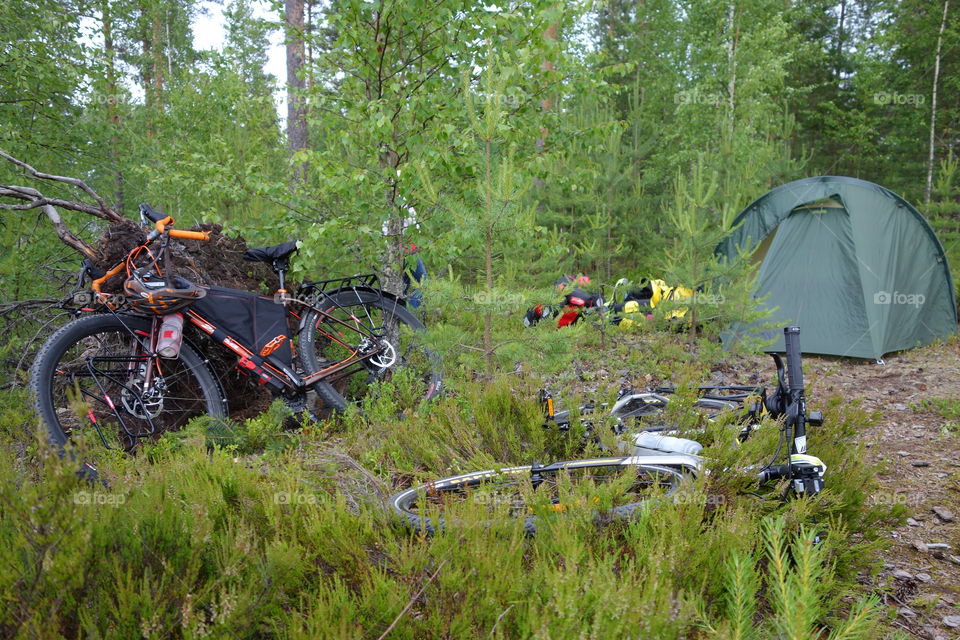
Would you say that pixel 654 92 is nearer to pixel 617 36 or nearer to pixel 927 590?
pixel 617 36

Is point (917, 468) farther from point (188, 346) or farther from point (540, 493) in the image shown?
point (188, 346)

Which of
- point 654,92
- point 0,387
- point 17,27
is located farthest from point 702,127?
point 0,387

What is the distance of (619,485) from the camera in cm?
253

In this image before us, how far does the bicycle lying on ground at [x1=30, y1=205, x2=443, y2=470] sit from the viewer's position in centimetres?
387

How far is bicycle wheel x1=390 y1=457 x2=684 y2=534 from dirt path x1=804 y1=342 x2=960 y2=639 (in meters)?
1.13

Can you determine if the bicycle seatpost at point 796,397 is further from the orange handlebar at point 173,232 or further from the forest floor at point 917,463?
the orange handlebar at point 173,232

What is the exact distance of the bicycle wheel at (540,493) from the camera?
2361 millimetres

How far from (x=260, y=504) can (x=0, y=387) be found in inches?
137

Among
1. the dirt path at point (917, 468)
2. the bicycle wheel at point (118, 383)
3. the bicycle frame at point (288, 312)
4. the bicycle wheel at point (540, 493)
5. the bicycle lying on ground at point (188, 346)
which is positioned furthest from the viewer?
the bicycle frame at point (288, 312)

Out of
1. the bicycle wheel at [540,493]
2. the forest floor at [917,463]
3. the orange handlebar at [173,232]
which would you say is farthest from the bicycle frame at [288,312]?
the forest floor at [917,463]

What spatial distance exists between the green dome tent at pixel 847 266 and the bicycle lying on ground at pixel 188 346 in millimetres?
5477

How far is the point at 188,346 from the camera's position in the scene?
4129mm

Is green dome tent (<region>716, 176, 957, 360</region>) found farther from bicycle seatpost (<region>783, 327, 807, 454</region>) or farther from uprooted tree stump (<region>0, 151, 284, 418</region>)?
uprooted tree stump (<region>0, 151, 284, 418</region>)

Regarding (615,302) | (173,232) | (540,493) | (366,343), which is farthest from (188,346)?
(615,302)
